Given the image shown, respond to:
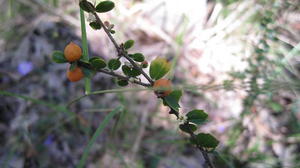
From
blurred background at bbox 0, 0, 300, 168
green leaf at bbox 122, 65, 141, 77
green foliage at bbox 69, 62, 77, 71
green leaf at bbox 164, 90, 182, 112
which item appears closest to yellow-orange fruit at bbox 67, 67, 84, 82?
green foliage at bbox 69, 62, 77, 71

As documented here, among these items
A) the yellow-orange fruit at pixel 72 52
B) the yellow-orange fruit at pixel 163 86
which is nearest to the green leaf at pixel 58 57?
the yellow-orange fruit at pixel 72 52

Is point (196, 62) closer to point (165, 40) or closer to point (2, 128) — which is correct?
point (165, 40)

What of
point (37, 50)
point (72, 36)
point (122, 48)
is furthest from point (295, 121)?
point (37, 50)

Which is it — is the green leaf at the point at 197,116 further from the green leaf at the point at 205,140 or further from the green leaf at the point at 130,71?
the green leaf at the point at 130,71

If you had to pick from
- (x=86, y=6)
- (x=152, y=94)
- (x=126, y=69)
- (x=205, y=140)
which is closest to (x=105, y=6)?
(x=86, y=6)

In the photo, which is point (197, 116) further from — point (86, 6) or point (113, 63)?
point (86, 6)

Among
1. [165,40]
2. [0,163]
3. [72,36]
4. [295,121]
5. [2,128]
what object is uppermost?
[165,40]

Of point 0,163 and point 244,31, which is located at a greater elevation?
point 244,31
